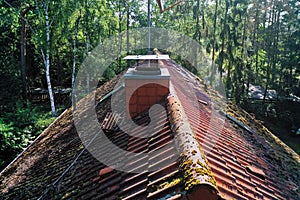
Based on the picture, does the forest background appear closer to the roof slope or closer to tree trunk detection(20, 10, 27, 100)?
tree trunk detection(20, 10, 27, 100)

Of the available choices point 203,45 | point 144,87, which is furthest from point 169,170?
point 203,45

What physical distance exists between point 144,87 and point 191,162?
1717 millimetres

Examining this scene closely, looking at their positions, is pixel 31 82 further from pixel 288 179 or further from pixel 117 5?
pixel 288 179

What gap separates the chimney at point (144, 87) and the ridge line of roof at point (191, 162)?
66cm

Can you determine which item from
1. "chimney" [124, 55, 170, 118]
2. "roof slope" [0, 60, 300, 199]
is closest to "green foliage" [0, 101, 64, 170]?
"roof slope" [0, 60, 300, 199]

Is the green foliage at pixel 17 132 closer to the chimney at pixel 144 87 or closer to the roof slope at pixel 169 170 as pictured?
the roof slope at pixel 169 170

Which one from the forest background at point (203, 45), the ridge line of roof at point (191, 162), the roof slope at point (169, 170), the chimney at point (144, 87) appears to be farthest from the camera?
the forest background at point (203, 45)

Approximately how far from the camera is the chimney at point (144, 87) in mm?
3396

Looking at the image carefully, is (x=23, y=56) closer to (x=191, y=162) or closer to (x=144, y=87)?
(x=144, y=87)

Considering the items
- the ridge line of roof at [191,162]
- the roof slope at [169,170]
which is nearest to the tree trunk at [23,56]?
the roof slope at [169,170]

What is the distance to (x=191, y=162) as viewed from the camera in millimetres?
1857

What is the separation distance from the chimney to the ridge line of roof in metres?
0.66

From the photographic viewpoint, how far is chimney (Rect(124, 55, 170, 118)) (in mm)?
3396

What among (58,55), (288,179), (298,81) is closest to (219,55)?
(298,81)
